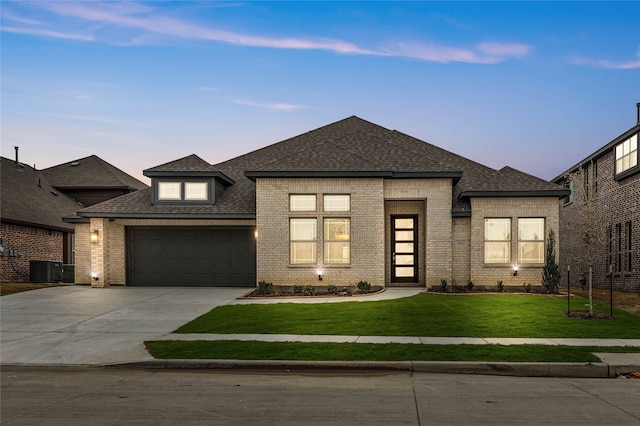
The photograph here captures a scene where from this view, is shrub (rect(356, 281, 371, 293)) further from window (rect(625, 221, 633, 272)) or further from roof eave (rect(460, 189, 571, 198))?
window (rect(625, 221, 633, 272))

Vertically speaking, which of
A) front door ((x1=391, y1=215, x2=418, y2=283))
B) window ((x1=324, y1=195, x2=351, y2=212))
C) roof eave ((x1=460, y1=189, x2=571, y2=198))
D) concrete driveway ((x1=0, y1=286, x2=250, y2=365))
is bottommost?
concrete driveway ((x1=0, y1=286, x2=250, y2=365))

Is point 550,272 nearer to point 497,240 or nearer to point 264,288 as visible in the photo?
point 497,240

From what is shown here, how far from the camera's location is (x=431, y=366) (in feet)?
31.0

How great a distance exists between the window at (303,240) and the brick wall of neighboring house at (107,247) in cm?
236

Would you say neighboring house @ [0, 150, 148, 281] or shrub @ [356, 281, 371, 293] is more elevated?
neighboring house @ [0, 150, 148, 281]

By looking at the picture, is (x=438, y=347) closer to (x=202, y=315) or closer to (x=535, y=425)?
(x=535, y=425)

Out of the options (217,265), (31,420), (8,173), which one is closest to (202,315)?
(217,265)

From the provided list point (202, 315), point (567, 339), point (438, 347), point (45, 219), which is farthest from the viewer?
point (45, 219)

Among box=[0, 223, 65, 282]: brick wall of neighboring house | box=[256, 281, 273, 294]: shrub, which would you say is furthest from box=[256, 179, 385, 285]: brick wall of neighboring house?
Answer: box=[0, 223, 65, 282]: brick wall of neighboring house

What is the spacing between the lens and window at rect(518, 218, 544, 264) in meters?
20.9

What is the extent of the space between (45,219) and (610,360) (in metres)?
→ 29.3

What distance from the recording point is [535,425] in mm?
6125

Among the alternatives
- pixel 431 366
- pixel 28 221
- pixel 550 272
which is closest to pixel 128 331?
pixel 431 366

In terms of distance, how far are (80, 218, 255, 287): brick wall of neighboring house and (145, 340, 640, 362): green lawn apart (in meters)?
Answer: 11.8
